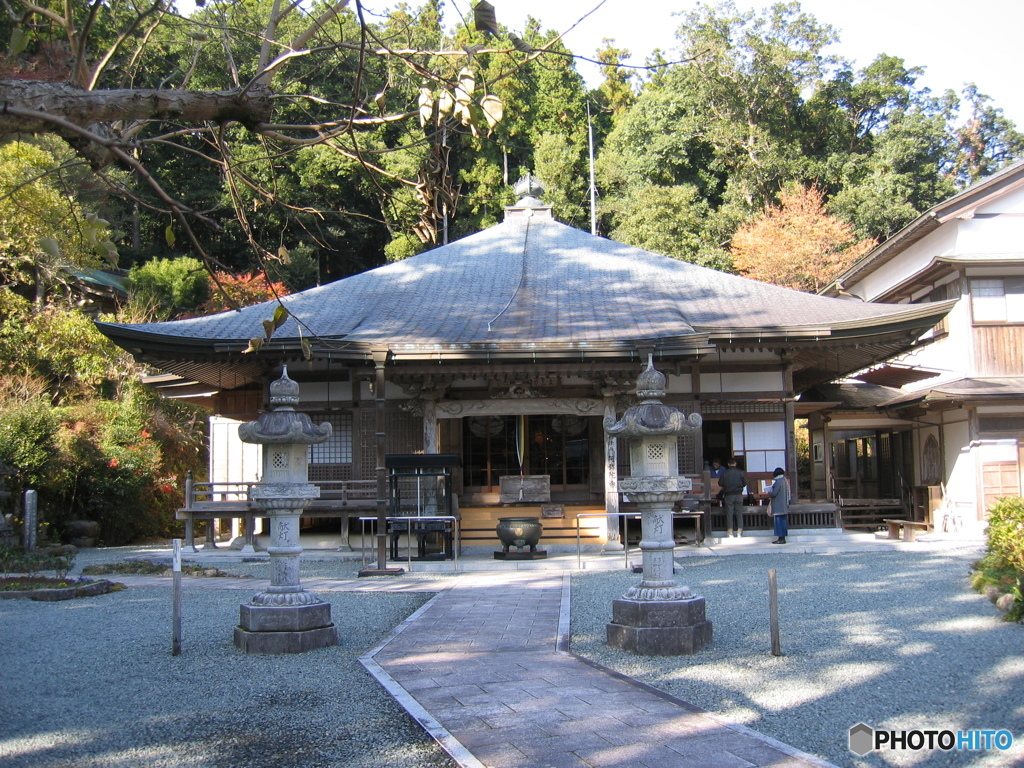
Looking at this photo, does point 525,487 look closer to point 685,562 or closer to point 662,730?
point 685,562

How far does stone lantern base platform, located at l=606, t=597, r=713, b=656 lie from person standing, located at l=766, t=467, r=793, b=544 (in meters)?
8.18

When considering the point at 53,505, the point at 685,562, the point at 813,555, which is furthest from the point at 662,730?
the point at 53,505

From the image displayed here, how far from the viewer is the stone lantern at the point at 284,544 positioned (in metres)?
7.25

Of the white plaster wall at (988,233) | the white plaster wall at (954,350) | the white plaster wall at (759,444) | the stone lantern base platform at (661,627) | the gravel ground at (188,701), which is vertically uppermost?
the white plaster wall at (988,233)

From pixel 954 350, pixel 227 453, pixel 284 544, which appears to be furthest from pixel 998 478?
pixel 227 453

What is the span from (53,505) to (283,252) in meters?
16.2

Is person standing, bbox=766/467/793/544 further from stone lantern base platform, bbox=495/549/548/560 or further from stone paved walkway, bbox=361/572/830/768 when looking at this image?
stone paved walkway, bbox=361/572/830/768

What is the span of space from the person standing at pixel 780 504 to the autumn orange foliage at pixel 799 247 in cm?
1591

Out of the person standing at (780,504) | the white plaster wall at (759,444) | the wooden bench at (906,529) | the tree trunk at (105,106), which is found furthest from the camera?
the white plaster wall at (759,444)

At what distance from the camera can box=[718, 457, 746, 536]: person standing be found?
14930 mm

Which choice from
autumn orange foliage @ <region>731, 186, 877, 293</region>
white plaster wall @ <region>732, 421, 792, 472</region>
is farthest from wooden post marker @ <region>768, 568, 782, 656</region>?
autumn orange foliage @ <region>731, 186, 877, 293</region>

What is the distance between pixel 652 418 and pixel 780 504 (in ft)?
27.3

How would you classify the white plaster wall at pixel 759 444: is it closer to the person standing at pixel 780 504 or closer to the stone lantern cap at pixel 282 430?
the person standing at pixel 780 504

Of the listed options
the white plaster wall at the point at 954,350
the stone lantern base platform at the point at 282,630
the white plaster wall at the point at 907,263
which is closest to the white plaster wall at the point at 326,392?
the stone lantern base platform at the point at 282,630
